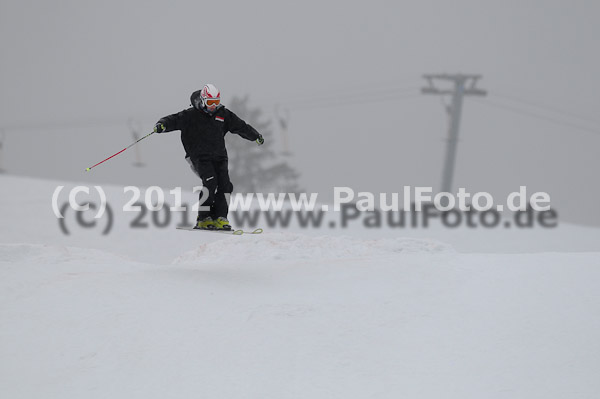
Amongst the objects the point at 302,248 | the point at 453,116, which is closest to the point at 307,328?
the point at 302,248

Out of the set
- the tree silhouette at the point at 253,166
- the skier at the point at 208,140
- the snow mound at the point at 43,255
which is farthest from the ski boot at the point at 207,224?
→ the tree silhouette at the point at 253,166

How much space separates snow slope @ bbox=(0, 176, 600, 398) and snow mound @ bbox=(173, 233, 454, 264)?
1336 millimetres

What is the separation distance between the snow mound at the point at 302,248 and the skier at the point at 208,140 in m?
0.89

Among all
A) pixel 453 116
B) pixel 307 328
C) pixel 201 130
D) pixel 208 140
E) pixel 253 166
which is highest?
pixel 453 116

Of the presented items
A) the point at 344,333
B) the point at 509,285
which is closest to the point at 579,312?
the point at 509,285

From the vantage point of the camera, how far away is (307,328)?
673 centimetres

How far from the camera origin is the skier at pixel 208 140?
953 cm

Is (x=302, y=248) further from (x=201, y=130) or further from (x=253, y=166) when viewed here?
(x=253, y=166)

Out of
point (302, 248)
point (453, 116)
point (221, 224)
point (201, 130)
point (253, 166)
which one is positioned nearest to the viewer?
point (201, 130)

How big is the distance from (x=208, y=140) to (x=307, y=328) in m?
3.62

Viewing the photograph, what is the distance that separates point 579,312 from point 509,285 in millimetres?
818

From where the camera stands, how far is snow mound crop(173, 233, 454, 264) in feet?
34.7

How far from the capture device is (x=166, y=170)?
173375 millimetres

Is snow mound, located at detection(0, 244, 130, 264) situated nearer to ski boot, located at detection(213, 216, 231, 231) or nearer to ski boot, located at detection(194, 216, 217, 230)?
ski boot, located at detection(194, 216, 217, 230)
